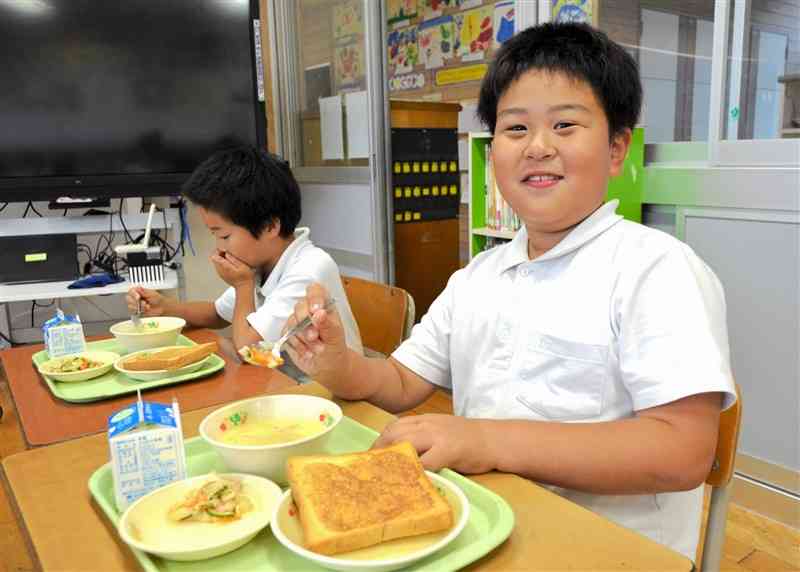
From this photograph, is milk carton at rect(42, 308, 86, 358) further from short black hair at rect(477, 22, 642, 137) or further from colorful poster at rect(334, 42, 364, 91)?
colorful poster at rect(334, 42, 364, 91)

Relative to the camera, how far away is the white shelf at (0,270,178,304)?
254 cm

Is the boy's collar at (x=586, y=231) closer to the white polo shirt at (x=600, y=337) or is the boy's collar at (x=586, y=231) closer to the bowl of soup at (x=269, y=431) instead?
the white polo shirt at (x=600, y=337)

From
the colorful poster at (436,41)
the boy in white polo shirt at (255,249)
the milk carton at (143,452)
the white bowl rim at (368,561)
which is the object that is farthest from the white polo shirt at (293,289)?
the colorful poster at (436,41)

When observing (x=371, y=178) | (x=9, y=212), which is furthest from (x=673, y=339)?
(x=9, y=212)

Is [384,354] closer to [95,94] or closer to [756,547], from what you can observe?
[756,547]

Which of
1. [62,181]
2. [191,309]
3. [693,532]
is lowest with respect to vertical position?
[693,532]

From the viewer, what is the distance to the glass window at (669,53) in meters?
2.09

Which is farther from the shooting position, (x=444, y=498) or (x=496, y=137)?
(x=496, y=137)

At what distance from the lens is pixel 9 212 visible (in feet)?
10.5

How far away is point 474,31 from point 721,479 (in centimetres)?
324

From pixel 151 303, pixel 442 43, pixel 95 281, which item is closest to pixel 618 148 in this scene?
pixel 151 303

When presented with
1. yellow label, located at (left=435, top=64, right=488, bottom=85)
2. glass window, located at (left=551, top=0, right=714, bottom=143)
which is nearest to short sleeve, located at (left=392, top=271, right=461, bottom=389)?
glass window, located at (left=551, top=0, right=714, bottom=143)

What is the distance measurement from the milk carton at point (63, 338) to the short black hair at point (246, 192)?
434 millimetres

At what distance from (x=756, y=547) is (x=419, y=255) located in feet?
6.92
